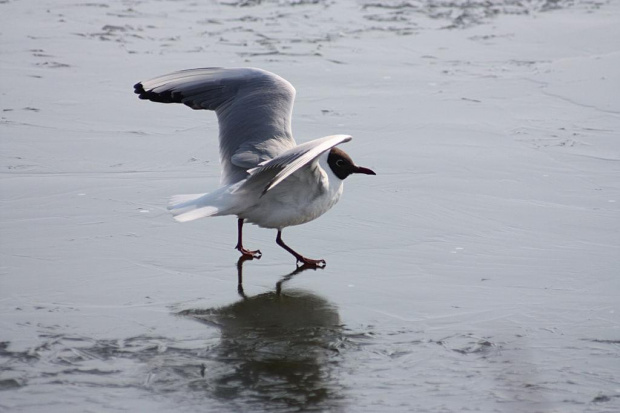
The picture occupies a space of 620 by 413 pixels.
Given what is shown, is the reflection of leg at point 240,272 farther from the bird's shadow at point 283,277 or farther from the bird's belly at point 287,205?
the bird's belly at point 287,205

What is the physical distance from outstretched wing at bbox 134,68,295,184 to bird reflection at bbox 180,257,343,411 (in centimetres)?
91

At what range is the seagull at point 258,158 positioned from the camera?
5.24 meters

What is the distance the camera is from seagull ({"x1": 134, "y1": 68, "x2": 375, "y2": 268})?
5.24 meters

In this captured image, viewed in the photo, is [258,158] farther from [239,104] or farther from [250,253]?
[239,104]

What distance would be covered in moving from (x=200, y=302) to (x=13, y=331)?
3.02 feet

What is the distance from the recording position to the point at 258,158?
5.79m

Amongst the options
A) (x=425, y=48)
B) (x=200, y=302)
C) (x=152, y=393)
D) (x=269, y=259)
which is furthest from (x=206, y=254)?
(x=425, y=48)

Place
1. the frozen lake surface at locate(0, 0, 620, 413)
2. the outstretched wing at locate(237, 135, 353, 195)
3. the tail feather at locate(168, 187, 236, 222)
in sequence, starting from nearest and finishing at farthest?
the frozen lake surface at locate(0, 0, 620, 413) < the outstretched wing at locate(237, 135, 353, 195) < the tail feather at locate(168, 187, 236, 222)

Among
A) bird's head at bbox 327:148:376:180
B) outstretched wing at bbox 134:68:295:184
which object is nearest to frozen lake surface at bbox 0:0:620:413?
bird's head at bbox 327:148:376:180

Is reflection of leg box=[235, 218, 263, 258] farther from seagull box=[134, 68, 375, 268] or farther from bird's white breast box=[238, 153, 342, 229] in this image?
bird's white breast box=[238, 153, 342, 229]

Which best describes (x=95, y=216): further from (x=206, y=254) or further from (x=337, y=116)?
(x=337, y=116)

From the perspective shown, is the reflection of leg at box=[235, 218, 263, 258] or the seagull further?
the reflection of leg at box=[235, 218, 263, 258]

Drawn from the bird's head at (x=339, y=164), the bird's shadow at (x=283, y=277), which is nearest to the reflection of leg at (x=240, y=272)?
the bird's shadow at (x=283, y=277)

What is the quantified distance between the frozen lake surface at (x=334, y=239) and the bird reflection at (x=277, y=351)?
0.05 ft
